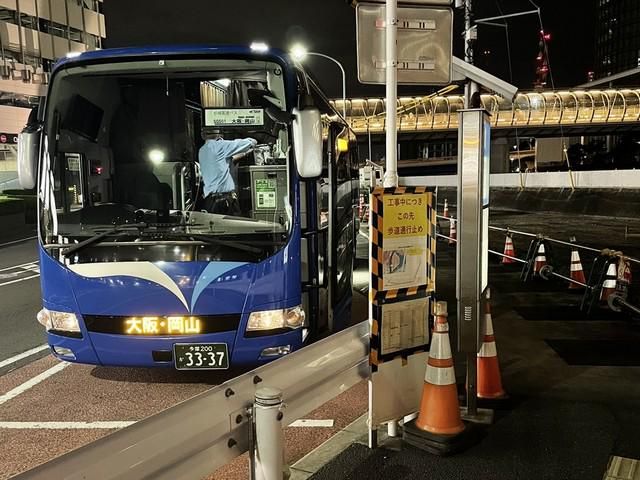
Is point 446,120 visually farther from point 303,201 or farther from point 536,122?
point 303,201

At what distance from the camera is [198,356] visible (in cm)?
484

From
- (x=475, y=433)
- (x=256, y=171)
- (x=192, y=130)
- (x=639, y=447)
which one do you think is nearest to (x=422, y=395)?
(x=475, y=433)

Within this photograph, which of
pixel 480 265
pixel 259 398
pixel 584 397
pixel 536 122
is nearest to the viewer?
pixel 259 398

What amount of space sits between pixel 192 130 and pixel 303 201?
1.33 meters

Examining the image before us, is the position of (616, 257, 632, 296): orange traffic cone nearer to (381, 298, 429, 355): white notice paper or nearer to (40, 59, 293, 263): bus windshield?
(381, 298, 429, 355): white notice paper

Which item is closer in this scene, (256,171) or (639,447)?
(639,447)

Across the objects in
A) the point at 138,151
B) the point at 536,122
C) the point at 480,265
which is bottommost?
the point at 480,265

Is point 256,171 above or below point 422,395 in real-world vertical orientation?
above

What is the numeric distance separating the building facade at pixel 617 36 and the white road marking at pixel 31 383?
142 m

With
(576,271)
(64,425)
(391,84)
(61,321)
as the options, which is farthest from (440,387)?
(576,271)

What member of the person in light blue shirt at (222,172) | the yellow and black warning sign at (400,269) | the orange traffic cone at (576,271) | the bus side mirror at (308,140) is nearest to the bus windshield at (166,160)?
the person in light blue shirt at (222,172)

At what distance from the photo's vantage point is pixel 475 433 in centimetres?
429

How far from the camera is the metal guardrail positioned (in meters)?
2.18

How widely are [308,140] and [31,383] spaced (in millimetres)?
3746
